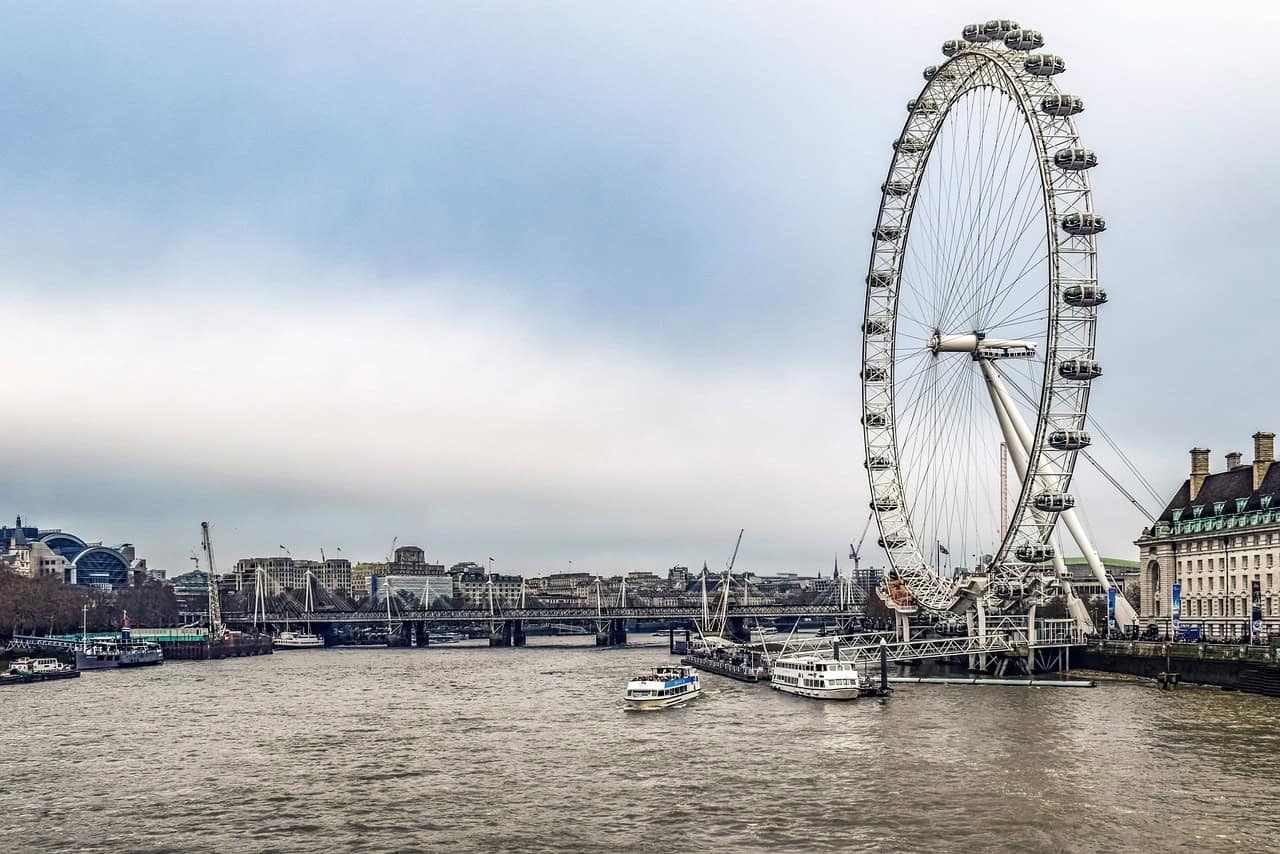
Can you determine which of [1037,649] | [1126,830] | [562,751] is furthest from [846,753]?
[1037,649]

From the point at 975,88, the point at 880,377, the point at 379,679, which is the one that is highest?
the point at 975,88

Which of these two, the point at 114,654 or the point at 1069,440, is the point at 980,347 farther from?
the point at 114,654

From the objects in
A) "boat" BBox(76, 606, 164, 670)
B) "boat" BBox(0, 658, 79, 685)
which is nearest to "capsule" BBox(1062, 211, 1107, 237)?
"boat" BBox(0, 658, 79, 685)

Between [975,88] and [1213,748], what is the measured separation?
4835cm

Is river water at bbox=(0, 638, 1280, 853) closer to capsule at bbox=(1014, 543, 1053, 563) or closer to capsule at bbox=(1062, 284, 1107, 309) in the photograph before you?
capsule at bbox=(1014, 543, 1053, 563)

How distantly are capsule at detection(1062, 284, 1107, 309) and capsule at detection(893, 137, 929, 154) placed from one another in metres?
20.0

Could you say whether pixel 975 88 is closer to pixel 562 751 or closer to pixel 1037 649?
pixel 1037 649

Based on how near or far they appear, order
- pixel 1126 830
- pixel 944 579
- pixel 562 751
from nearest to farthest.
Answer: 1. pixel 1126 830
2. pixel 562 751
3. pixel 944 579

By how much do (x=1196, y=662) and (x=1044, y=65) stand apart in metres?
35.7

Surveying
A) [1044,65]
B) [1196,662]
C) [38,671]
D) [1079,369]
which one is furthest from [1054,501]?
[38,671]

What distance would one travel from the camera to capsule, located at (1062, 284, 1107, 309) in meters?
79.8

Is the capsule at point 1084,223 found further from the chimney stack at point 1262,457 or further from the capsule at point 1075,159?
the chimney stack at point 1262,457

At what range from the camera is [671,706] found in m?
78.5

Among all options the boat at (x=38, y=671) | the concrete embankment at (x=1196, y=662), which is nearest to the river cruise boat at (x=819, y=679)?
the concrete embankment at (x=1196, y=662)
